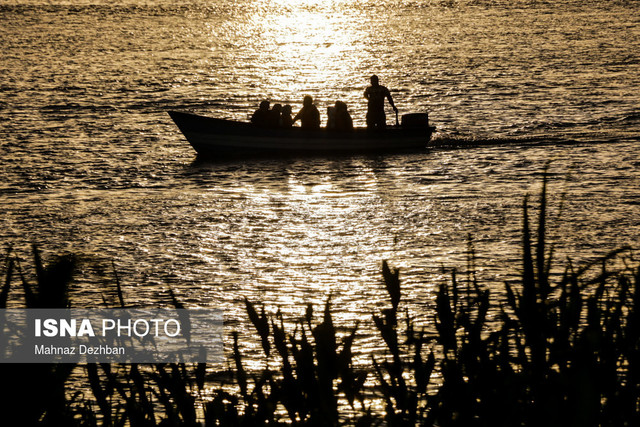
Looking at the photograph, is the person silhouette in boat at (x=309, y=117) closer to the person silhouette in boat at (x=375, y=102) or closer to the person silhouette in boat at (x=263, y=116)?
the person silhouette in boat at (x=263, y=116)

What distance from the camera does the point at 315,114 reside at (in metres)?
25.4

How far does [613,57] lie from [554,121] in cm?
1662

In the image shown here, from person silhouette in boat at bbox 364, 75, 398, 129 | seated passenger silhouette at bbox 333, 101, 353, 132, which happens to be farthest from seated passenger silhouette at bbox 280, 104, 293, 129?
person silhouette in boat at bbox 364, 75, 398, 129

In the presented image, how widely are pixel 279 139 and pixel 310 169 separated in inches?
58.6

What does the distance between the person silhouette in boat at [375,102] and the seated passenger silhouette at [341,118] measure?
549 millimetres

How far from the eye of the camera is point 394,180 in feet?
74.4

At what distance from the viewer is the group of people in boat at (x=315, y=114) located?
25.2m

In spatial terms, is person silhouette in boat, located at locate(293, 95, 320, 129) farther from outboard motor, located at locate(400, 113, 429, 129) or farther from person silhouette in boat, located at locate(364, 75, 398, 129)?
outboard motor, located at locate(400, 113, 429, 129)

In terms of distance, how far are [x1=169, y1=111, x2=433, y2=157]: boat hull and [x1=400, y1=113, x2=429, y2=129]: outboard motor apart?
0.11m

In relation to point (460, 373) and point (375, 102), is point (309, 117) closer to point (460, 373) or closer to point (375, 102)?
point (375, 102)

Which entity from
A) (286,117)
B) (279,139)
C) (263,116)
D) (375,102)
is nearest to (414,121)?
(375,102)

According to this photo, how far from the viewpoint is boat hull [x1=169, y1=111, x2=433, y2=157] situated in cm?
2520

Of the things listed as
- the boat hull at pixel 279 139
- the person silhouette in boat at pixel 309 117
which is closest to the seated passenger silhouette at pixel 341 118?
the boat hull at pixel 279 139

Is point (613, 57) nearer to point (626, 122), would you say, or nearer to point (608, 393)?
point (626, 122)
